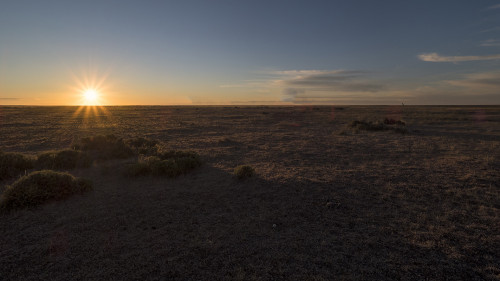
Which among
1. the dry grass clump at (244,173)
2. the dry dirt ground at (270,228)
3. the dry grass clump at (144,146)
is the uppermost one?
the dry grass clump at (144,146)

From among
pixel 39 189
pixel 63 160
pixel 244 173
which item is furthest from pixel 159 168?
pixel 63 160

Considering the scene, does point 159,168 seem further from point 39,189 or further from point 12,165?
point 12,165

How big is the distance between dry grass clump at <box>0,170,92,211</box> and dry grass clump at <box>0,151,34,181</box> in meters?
2.57

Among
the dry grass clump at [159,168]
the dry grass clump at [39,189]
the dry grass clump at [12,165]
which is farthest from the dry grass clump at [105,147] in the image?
the dry grass clump at [39,189]

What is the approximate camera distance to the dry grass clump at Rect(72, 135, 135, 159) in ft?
36.7

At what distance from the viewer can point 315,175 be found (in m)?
8.40

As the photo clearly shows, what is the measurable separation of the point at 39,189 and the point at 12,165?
394 centimetres

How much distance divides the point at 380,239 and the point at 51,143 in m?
18.5

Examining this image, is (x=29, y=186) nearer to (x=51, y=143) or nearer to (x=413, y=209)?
(x=413, y=209)

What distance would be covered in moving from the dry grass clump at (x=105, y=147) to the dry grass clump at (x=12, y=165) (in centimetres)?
241

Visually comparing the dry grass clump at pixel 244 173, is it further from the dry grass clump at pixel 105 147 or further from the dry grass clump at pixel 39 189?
the dry grass clump at pixel 105 147

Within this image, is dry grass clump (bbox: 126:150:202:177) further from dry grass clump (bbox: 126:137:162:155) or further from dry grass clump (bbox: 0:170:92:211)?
dry grass clump (bbox: 126:137:162:155)

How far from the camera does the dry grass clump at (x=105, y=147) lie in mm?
11172

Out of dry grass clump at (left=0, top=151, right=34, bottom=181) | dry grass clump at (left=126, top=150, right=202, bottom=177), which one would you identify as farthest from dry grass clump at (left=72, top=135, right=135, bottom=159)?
dry grass clump at (left=126, top=150, right=202, bottom=177)
